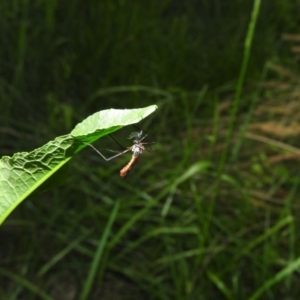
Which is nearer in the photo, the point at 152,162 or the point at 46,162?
the point at 46,162

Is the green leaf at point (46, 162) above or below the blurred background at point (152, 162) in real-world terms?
above

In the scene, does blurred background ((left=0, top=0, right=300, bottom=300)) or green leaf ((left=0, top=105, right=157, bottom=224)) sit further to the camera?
blurred background ((left=0, top=0, right=300, bottom=300))

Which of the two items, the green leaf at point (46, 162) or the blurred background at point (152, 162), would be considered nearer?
the green leaf at point (46, 162)

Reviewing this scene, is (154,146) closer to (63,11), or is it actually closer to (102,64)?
(102,64)

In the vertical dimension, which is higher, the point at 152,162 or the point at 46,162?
the point at 46,162

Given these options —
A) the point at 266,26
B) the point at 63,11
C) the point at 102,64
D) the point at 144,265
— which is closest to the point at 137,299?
the point at 144,265
